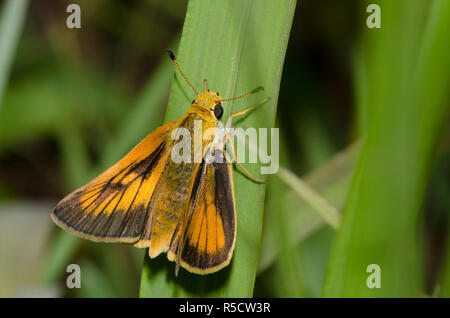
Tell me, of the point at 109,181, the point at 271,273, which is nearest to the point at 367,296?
the point at 109,181

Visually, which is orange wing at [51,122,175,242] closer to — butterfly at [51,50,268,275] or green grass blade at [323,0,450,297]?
butterfly at [51,50,268,275]

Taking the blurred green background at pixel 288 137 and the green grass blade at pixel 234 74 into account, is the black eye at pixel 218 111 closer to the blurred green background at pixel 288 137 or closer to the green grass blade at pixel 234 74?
the green grass blade at pixel 234 74

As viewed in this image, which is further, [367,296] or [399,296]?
[367,296]

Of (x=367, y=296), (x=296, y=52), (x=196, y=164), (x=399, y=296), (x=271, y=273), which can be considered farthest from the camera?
(x=296, y=52)

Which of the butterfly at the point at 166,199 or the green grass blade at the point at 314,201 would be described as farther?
the green grass blade at the point at 314,201

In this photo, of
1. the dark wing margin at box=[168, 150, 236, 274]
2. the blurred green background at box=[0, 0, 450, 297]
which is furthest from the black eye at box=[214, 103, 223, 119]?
the blurred green background at box=[0, 0, 450, 297]

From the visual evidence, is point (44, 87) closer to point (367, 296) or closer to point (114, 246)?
point (114, 246)

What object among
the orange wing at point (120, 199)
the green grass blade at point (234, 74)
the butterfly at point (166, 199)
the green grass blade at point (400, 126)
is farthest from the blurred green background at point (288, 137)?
the orange wing at point (120, 199)

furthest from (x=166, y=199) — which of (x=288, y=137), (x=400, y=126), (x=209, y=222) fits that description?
(x=288, y=137)
